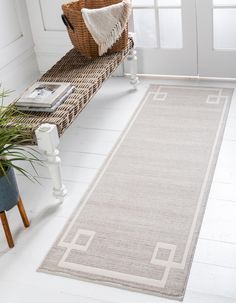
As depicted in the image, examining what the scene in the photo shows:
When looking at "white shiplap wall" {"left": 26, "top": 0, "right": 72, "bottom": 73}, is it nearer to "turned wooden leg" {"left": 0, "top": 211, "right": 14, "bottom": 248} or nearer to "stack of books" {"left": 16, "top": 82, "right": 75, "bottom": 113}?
"stack of books" {"left": 16, "top": 82, "right": 75, "bottom": 113}

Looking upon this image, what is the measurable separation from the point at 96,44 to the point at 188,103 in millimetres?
719

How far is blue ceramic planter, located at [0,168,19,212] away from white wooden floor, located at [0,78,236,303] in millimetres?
202

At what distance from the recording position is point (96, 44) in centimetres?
306

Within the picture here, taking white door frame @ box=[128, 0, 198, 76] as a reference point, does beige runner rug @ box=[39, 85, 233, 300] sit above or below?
below

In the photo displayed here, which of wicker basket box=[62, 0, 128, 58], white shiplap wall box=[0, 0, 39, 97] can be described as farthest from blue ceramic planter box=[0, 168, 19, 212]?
white shiplap wall box=[0, 0, 39, 97]

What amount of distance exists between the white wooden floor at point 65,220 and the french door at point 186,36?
447mm

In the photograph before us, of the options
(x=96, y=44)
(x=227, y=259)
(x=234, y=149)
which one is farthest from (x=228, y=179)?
(x=96, y=44)

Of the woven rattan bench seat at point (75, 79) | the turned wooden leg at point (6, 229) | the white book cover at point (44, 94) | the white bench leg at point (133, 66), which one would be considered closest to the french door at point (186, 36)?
the white bench leg at point (133, 66)

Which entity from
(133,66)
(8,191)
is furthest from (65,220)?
(133,66)

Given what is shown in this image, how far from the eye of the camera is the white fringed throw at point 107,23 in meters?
2.98

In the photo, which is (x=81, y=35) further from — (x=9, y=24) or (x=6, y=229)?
(x=6, y=229)

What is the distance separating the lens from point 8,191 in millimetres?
2162

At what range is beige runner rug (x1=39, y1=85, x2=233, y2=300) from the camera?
205 cm

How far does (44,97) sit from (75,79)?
37 centimetres
